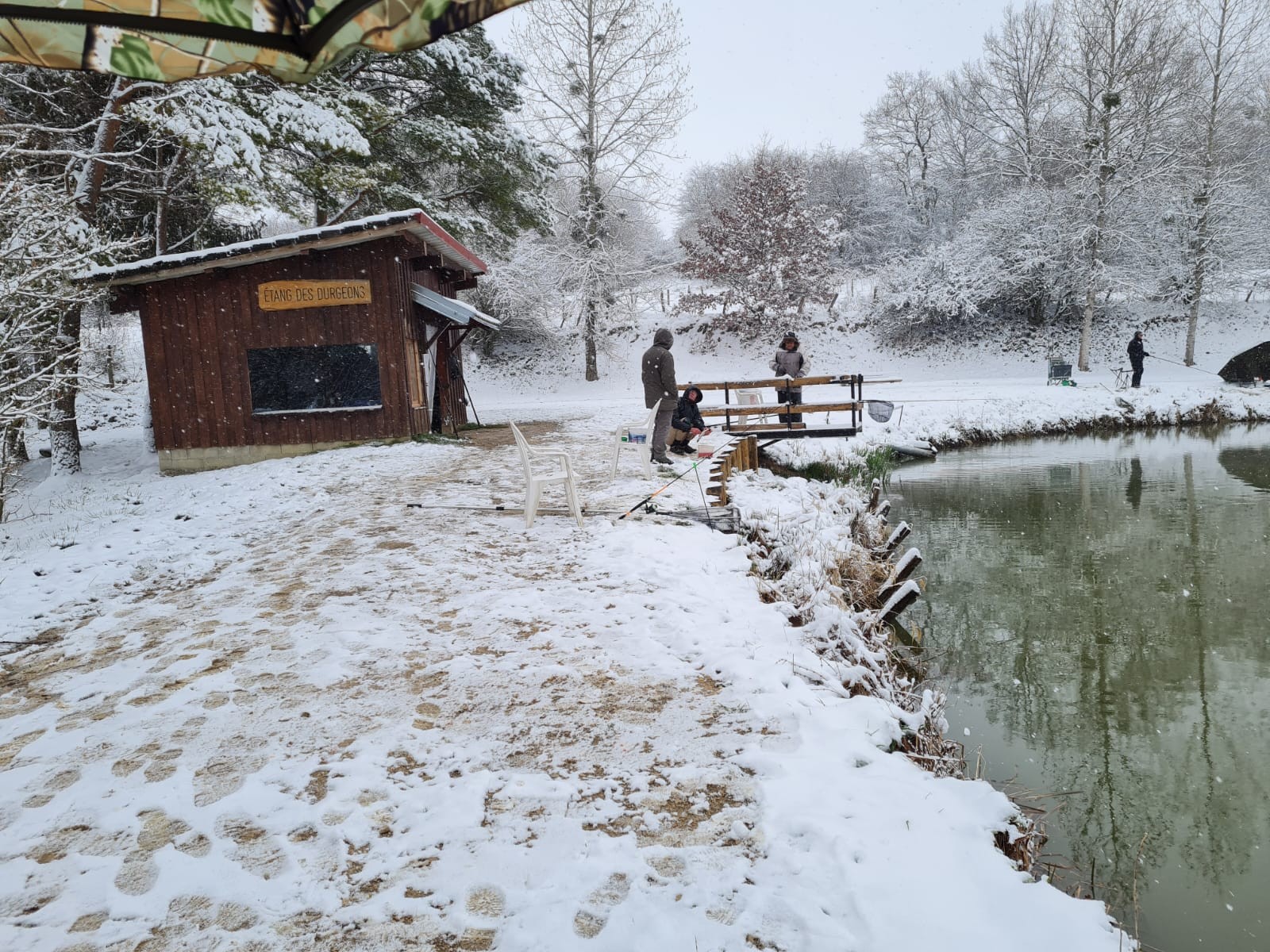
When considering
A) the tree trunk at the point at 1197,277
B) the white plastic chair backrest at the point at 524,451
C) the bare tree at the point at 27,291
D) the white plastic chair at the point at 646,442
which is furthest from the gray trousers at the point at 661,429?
the tree trunk at the point at 1197,277

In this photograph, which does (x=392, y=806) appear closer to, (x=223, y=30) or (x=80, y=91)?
(x=223, y=30)

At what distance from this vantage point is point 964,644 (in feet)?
19.4

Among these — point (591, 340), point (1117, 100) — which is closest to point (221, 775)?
point (591, 340)

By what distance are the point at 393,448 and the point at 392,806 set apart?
9537 mm

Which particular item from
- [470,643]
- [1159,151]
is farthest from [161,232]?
[1159,151]

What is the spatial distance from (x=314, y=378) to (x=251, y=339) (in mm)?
1144

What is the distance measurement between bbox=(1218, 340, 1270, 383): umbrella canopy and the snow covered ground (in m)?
22.5

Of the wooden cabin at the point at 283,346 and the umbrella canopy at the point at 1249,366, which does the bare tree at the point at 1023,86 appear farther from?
the wooden cabin at the point at 283,346

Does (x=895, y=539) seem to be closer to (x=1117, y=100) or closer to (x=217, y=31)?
(x=217, y=31)

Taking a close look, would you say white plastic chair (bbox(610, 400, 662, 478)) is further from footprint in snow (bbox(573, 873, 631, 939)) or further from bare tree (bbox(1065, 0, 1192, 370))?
bare tree (bbox(1065, 0, 1192, 370))

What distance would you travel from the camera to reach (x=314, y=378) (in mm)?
12109

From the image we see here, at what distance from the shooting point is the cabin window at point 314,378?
11945mm

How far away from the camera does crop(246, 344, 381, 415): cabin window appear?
39.2 feet

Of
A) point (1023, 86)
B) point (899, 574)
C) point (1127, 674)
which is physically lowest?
point (1127, 674)
